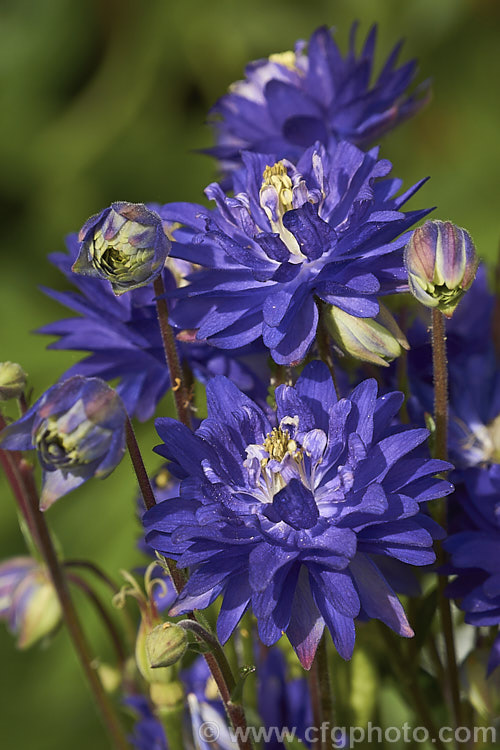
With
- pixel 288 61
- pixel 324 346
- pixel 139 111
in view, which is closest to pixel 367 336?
pixel 324 346

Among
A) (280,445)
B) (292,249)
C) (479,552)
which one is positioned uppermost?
(292,249)

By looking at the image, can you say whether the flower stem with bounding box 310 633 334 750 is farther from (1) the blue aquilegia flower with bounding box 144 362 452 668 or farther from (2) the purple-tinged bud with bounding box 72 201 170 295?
(2) the purple-tinged bud with bounding box 72 201 170 295

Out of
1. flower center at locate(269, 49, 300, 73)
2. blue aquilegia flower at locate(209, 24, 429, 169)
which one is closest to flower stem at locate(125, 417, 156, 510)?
blue aquilegia flower at locate(209, 24, 429, 169)

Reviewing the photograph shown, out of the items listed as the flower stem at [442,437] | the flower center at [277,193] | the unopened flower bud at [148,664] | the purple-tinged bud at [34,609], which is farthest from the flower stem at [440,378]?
the purple-tinged bud at [34,609]

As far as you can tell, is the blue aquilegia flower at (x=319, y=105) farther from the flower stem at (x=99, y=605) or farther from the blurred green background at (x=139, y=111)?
the blurred green background at (x=139, y=111)

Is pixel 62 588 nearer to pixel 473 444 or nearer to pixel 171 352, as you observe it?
pixel 171 352
